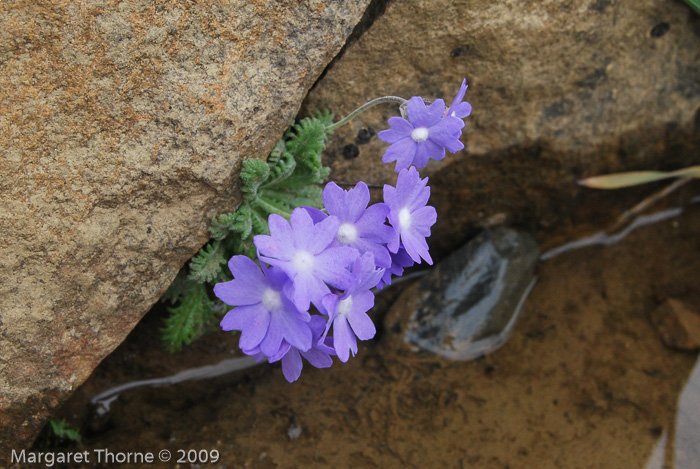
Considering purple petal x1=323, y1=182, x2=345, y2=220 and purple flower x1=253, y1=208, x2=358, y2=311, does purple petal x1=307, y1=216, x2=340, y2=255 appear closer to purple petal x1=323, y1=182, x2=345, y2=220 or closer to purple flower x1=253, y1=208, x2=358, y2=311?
purple flower x1=253, y1=208, x2=358, y2=311

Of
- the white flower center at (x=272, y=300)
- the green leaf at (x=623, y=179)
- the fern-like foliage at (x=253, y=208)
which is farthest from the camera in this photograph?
the green leaf at (x=623, y=179)

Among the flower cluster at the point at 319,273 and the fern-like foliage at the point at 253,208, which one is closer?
the flower cluster at the point at 319,273

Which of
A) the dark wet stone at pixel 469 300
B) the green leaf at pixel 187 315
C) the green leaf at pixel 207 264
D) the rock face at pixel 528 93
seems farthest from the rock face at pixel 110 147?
the dark wet stone at pixel 469 300

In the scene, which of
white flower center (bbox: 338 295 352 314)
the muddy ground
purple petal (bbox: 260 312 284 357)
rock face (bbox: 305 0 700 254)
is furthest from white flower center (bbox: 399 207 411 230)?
the muddy ground

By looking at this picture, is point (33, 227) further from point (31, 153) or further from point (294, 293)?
point (294, 293)

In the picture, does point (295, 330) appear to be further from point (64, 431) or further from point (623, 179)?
point (623, 179)

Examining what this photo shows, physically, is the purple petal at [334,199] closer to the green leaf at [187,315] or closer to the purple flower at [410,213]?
the purple flower at [410,213]
